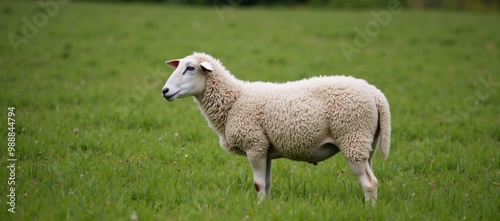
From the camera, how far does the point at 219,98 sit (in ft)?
16.7

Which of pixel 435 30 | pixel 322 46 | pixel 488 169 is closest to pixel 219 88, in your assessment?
pixel 488 169

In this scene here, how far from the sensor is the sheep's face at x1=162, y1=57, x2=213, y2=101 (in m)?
4.84

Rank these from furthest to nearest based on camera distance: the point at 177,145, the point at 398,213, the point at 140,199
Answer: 1. the point at 177,145
2. the point at 140,199
3. the point at 398,213

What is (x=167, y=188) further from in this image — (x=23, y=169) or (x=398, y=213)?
(x=398, y=213)

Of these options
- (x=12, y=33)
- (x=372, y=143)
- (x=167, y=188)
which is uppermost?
(x=372, y=143)

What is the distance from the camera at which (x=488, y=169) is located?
594 cm

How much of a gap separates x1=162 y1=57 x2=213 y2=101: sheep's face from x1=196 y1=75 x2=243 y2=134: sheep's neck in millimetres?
133

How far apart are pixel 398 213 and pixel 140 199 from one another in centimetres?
239
